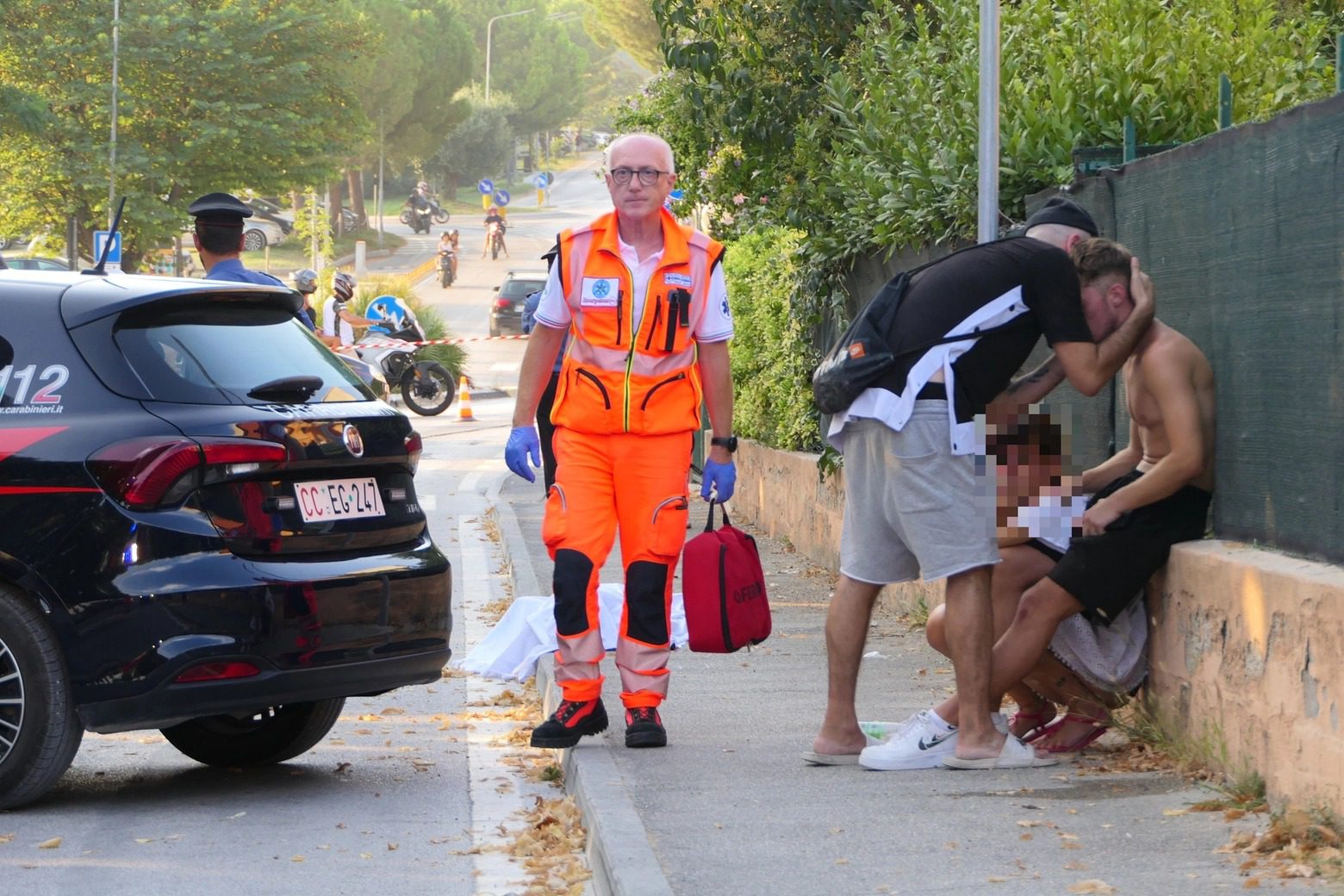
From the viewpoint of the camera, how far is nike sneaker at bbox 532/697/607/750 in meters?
6.24

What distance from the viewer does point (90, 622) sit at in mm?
5547

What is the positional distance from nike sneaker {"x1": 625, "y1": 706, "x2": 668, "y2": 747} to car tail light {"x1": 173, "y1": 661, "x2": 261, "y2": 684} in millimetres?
1345

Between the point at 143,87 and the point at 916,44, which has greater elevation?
the point at 143,87

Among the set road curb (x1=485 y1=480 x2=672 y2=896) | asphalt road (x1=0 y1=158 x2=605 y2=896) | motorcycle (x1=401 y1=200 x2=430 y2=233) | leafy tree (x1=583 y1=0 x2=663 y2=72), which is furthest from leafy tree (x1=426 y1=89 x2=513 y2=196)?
road curb (x1=485 y1=480 x2=672 y2=896)

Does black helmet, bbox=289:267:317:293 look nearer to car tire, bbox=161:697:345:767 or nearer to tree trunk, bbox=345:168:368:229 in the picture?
car tire, bbox=161:697:345:767

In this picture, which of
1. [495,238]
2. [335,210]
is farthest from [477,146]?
[495,238]

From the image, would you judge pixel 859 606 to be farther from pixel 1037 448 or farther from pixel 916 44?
pixel 916 44

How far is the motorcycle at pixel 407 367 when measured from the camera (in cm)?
2647

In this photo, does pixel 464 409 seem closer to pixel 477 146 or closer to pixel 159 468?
pixel 159 468

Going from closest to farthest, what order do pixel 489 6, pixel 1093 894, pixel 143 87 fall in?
pixel 1093 894 < pixel 143 87 < pixel 489 6

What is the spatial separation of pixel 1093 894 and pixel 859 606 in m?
1.72

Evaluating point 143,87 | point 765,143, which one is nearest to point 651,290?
point 765,143

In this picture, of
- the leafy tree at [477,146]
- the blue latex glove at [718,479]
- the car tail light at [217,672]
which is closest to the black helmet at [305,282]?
the blue latex glove at [718,479]

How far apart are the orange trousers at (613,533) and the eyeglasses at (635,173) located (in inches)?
33.0
